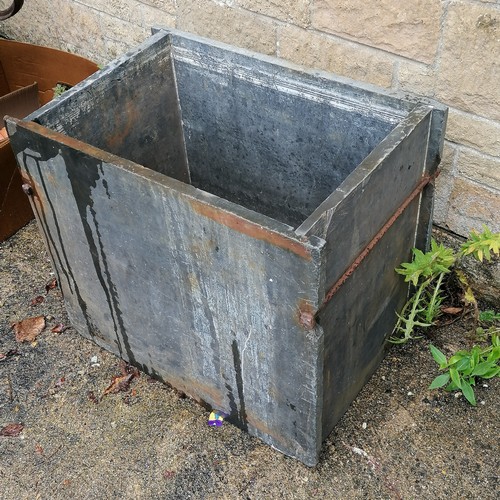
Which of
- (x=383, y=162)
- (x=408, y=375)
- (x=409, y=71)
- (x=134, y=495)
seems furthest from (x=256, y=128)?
(x=134, y=495)

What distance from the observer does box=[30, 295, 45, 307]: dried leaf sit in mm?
3412

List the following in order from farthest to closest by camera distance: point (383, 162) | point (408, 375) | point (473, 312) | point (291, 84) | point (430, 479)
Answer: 1. point (473, 312)
2. point (408, 375)
3. point (291, 84)
4. point (430, 479)
5. point (383, 162)

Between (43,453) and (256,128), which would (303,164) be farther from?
(43,453)

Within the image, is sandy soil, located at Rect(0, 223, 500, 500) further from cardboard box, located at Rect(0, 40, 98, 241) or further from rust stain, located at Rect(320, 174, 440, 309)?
cardboard box, located at Rect(0, 40, 98, 241)

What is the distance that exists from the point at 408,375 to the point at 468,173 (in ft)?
2.95

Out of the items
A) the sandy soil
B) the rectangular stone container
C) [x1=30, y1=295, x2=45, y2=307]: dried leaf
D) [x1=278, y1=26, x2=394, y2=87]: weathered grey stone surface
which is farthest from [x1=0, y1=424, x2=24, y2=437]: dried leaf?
[x1=278, y1=26, x2=394, y2=87]: weathered grey stone surface

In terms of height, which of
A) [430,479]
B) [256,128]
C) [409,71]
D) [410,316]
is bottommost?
[430,479]

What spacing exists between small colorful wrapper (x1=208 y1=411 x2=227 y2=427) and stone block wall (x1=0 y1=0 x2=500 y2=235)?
1.32 metres

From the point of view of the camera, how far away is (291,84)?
9.09 feet

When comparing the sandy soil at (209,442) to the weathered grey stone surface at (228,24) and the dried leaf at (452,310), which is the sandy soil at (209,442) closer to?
the dried leaf at (452,310)

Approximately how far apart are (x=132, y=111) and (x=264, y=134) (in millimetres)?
574

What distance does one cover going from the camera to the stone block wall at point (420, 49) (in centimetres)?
268

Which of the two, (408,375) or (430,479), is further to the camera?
(408,375)

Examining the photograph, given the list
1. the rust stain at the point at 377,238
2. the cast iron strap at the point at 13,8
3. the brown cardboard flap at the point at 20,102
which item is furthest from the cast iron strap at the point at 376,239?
the brown cardboard flap at the point at 20,102
